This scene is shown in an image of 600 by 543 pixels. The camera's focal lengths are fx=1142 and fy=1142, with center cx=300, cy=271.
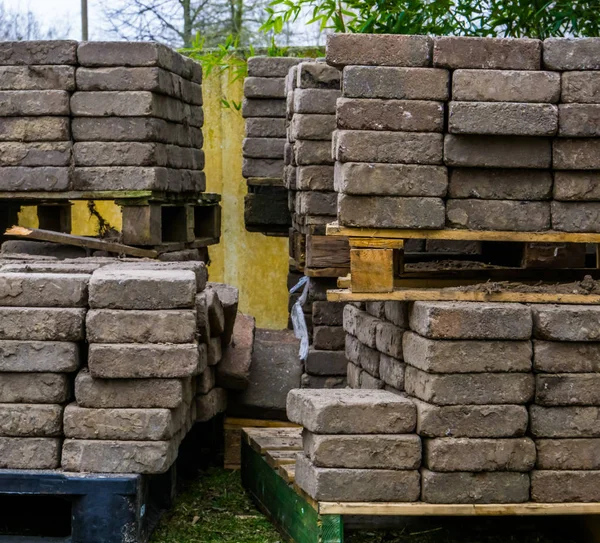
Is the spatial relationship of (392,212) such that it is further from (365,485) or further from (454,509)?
(454,509)

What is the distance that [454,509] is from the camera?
18.1 feet

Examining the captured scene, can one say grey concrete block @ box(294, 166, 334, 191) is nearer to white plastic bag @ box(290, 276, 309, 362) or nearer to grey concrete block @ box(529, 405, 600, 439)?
white plastic bag @ box(290, 276, 309, 362)

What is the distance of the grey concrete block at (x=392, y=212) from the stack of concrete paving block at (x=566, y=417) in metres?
0.72

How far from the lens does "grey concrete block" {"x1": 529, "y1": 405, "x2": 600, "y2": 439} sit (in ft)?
18.4

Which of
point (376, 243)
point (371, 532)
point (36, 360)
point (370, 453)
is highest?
point (376, 243)

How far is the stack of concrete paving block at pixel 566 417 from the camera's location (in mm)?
5578

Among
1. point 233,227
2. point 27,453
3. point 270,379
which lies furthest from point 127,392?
point 233,227

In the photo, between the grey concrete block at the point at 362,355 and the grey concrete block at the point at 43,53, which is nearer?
the grey concrete block at the point at 362,355

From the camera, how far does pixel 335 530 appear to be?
5551mm

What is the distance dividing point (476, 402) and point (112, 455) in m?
1.85

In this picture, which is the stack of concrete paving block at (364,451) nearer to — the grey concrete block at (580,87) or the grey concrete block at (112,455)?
the grey concrete block at (112,455)

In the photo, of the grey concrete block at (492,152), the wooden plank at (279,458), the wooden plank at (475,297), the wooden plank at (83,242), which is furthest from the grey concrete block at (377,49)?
the wooden plank at (83,242)

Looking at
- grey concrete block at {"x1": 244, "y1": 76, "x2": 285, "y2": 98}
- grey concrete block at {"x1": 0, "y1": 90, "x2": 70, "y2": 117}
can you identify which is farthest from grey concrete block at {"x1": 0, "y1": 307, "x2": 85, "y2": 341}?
grey concrete block at {"x1": 244, "y1": 76, "x2": 285, "y2": 98}

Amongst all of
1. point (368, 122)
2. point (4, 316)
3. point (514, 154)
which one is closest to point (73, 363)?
point (4, 316)
